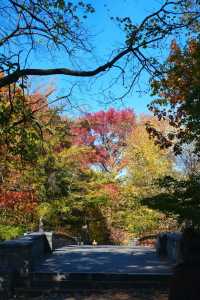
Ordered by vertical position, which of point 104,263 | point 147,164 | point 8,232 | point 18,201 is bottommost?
point 104,263

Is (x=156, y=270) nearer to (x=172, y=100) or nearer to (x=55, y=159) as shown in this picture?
(x=172, y=100)

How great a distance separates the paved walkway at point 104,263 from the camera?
13.4 meters

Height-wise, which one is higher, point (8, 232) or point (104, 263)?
point (8, 232)

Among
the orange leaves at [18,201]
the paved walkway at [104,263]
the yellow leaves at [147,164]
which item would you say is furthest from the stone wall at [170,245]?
the yellow leaves at [147,164]

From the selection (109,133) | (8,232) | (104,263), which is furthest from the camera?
(109,133)

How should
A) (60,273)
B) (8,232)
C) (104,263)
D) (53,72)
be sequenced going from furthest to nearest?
1. (8,232)
2. (104,263)
3. (60,273)
4. (53,72)

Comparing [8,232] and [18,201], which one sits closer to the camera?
[8,232]

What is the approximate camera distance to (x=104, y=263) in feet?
49.2

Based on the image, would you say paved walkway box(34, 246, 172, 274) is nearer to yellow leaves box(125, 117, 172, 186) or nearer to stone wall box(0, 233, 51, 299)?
stone wall box(0, 233, 51, 299)

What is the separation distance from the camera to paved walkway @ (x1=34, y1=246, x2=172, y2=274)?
1341 cm

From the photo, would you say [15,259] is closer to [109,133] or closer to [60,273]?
[60,273]

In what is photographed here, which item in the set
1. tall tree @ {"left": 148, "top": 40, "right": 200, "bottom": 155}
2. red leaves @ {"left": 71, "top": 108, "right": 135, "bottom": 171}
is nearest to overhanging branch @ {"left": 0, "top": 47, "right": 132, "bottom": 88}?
tall tree @ {"left": 148, "top": 40, "right": 200, "bottom": 155}

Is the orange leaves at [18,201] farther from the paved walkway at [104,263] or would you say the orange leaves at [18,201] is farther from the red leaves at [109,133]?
the red leaves at [109,133]

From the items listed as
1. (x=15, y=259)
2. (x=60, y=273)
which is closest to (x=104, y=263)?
(x=60, y=273)
